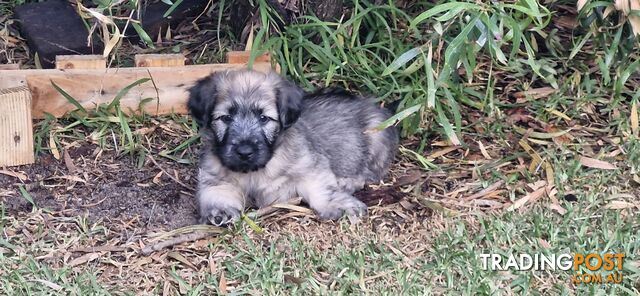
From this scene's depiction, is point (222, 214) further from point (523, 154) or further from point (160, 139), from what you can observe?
point (523, 154)

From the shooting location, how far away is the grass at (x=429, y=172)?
4676 millimetres

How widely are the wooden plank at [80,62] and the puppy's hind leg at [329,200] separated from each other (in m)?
1.57

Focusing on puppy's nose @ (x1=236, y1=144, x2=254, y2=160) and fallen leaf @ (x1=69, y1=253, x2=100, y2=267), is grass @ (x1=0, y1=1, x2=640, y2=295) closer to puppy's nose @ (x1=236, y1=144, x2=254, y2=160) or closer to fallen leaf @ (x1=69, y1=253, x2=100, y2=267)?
fallen leaf @ (x1=69, y1=253, x2=100, y2=267)

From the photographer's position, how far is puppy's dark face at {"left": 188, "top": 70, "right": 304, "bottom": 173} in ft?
16.9

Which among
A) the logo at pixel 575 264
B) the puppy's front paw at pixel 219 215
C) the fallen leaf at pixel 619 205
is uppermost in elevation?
the logo at pixel 575 264

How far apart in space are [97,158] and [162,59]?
0.75 m

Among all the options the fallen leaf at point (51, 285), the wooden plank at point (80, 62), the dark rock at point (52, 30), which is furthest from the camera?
the dark rock at point (52, 30)

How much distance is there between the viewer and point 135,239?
5.06 meters

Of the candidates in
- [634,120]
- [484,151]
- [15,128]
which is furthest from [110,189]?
[634,120]

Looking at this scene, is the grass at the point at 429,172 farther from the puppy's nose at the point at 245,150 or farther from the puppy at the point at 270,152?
the puppy's nose at the point at 245,150

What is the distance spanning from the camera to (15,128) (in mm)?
5730

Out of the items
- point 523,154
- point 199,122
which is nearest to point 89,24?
point 199,122

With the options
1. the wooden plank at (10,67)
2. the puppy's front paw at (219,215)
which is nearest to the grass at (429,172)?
the puppy's front paw at (219,215)

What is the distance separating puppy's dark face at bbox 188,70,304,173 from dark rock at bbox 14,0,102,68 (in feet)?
5.28
